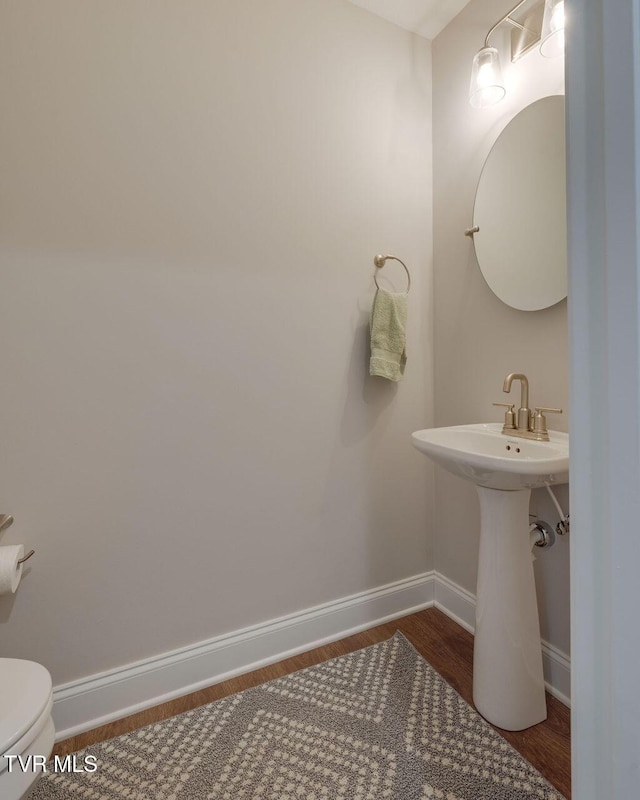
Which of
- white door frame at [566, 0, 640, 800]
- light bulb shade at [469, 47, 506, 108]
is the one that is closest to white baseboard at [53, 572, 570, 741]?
white door frame at [566, 0, 640, 800]

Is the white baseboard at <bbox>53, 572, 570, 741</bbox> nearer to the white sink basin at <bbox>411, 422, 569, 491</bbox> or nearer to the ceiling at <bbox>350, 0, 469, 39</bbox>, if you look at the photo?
the white sink basin at <bbox>411, 422, 569, 491</bbox>

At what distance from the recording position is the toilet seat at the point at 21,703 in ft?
2.59

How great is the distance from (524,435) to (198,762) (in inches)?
53.2

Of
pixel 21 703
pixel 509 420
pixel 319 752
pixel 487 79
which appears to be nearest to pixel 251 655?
pixel 319 752

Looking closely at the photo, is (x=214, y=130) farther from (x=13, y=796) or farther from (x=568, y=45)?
(x=13, y=796)

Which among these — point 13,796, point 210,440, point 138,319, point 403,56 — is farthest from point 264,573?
point 403,56

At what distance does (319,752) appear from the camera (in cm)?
118

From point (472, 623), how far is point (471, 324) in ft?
3.98

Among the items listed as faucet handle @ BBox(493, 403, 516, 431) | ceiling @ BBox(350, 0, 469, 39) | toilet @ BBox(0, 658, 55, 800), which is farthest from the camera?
ceiling @ BBox(350, 0, 469, 39)

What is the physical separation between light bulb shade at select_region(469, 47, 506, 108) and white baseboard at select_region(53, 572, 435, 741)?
1.90 metres

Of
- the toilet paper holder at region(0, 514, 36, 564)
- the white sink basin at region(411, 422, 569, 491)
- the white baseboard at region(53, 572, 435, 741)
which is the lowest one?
the white baseboard at region(53, 572, 435, 741)

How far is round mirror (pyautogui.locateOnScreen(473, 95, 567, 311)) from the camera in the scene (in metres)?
1.27

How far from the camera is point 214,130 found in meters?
1.37

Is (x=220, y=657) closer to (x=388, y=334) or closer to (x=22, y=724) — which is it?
(x=22, y=724)
